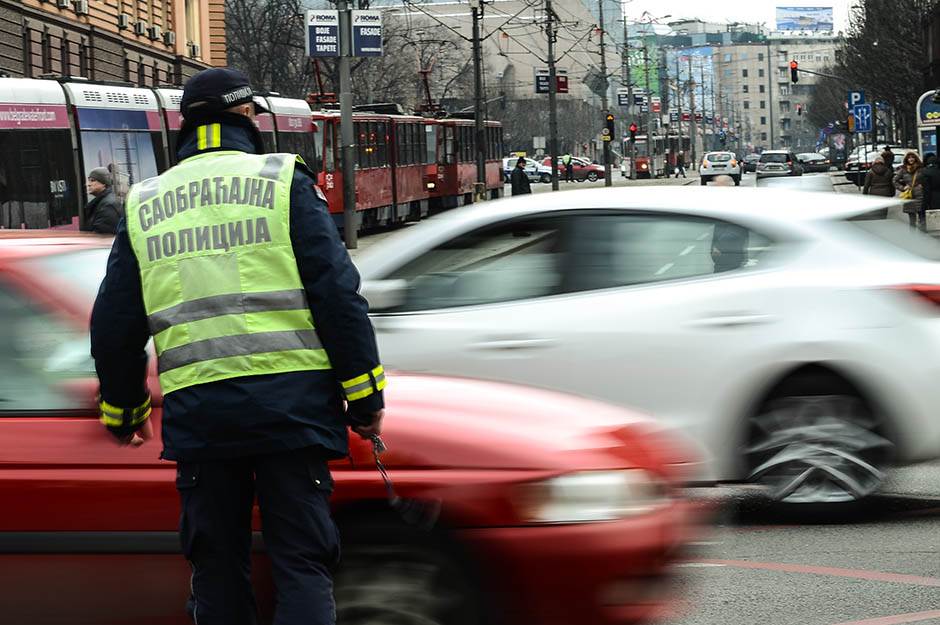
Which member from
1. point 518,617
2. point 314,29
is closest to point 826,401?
point 518,617

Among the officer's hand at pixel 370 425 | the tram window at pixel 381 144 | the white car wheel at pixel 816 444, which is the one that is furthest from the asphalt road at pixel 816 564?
the tram window at pixel 381 144

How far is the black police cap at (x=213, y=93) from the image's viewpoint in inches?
149

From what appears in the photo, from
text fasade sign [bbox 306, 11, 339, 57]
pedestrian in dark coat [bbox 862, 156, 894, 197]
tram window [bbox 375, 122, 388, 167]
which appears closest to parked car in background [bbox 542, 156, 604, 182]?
tram window [bbox 375, 122, 388, 167]

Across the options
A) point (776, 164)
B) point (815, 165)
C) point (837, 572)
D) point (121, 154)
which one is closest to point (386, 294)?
point (837, 572)

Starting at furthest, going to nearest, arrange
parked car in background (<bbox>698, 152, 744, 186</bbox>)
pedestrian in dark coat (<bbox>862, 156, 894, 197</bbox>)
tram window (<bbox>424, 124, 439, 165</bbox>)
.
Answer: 1. parked car in background (<bbox>698, 152, 744, 186</bbox>)
2. tram window (<bbox>424, 124, 439, 165</bbox>)
3. pedestrian in dark coat (<bbox>862, 156, 894, 197</bbox>)

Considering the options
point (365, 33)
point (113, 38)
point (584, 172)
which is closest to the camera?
point (365, 33)

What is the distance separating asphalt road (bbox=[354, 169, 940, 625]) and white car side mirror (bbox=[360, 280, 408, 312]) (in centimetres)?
161

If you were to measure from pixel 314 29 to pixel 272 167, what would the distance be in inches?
1127

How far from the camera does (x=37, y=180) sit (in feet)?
78.2

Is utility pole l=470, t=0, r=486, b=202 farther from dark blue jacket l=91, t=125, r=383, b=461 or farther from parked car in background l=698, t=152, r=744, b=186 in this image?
dark blue jacket l=91, t=125, r=383, b=461

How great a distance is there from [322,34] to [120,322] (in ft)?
94.2

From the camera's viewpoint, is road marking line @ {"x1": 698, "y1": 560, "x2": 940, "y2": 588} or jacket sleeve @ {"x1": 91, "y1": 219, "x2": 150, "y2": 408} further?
road marking line @ {"x1": 698, "y1": 560, "x2": 940, "y2": 588}

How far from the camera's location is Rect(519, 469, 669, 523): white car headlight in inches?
167

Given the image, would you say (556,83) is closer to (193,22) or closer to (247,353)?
(193,22)
